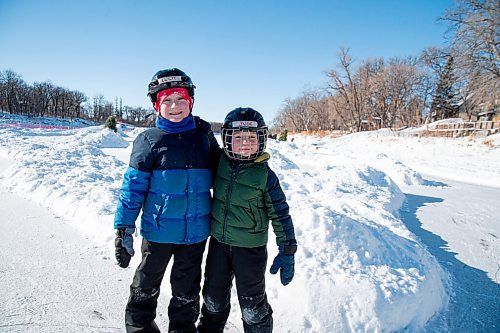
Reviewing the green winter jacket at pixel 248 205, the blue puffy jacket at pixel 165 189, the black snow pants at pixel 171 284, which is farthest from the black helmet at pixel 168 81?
the black snow pants at pixel 171 284

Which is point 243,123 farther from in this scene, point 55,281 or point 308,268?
Answer: point 55,281

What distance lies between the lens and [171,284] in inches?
77.8

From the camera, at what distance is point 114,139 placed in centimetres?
1684

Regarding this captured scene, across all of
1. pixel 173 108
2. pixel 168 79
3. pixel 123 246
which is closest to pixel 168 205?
pixel 123 246

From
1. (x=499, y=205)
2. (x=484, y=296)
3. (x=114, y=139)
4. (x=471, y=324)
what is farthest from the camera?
(x=114, y=139)

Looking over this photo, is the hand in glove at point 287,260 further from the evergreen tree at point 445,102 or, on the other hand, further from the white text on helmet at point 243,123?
the evergreen tree at point 445,102

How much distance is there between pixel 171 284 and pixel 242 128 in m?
1.20

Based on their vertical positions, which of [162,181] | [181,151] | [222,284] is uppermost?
[181,151]

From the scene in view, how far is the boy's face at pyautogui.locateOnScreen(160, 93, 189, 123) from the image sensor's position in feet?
6.30

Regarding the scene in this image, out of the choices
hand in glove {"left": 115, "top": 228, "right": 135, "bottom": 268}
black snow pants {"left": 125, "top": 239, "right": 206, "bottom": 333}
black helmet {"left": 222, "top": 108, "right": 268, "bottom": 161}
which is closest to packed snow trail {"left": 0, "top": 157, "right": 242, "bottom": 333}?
black snow pants {"left": 125, "top": 239, "right": 206, "bottom": 333}

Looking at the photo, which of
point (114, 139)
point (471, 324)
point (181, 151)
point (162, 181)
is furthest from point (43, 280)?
point (114, 139)

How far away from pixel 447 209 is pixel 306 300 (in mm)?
5932

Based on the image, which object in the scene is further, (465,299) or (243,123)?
(465,299)

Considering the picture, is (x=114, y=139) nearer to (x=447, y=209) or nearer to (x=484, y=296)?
(x=447, y=209)
